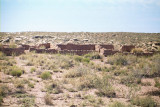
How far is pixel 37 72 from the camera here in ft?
38.2

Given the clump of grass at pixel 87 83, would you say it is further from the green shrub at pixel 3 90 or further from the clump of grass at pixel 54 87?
the green shrub at pixel 3 90

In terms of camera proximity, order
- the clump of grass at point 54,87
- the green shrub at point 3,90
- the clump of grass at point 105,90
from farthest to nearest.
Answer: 1. the clump of grass at point 54,87
2. the clump of grass at point 105,90
3. the green shrub at point 3,90

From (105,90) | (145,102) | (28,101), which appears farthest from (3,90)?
(145,102)

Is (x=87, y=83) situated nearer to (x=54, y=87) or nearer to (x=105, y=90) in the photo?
(x=105, y=90)

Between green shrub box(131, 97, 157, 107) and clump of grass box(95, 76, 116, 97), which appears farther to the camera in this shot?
clump of grass box(95, 76, 116, 97)

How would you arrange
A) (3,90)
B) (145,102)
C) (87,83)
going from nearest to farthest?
1. (145,102)
2. (3,90)
3. (87,83)

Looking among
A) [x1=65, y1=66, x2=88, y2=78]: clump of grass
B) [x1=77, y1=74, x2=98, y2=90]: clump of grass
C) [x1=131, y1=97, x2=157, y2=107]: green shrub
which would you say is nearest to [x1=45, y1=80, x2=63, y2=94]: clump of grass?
[x1=77, y1=74, x2=98, y2=90]: clump of grass

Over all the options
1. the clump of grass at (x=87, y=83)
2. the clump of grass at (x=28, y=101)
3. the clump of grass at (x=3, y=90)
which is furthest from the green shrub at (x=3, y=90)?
the clump of grass at (x=87, y=83)

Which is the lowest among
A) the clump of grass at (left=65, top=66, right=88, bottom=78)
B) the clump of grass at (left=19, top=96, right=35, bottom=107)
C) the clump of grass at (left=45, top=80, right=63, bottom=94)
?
the clump of grass at (left=19, top=96, right=35, bottom=107)

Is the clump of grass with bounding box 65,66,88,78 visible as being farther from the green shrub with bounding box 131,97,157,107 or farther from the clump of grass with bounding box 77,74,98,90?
the green shrub with bounding box 131,97,157,107

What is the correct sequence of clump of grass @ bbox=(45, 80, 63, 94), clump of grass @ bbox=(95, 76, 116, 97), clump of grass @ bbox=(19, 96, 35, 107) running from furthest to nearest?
1. clump of grass @ bbox=(45, 80, 63, 94)
2. clump of grass @ bbox=(95, 76, 116, 97)
3. clump of grass @ bbox=(19, 96, 35, 107)

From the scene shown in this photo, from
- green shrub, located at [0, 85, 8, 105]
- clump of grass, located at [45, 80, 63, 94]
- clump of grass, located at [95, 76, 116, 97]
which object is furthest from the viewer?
clump of grass, located at [45, 80, 63, 94]

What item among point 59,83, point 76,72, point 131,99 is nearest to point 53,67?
point 76,72

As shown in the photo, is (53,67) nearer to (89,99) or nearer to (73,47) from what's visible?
(89,99)
